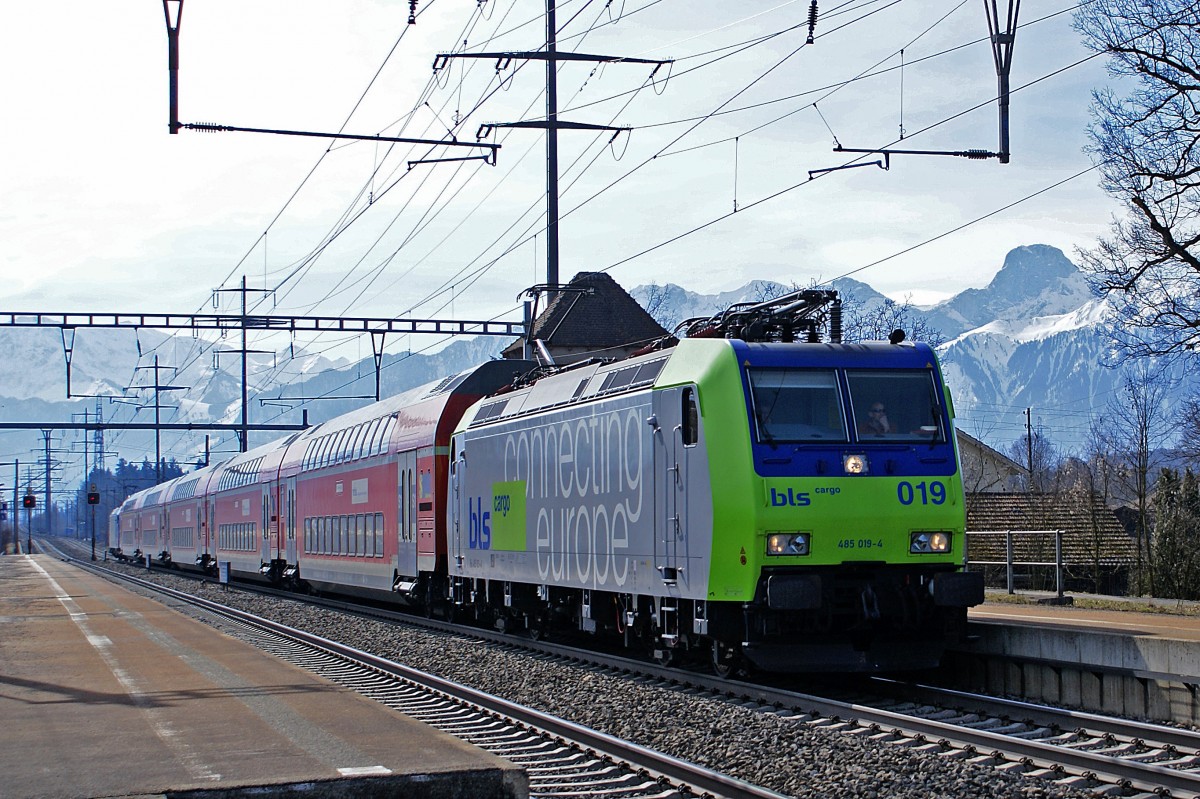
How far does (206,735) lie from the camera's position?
Result: 11.6 meters

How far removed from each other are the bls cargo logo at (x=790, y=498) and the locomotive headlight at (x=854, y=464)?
52 centimetres

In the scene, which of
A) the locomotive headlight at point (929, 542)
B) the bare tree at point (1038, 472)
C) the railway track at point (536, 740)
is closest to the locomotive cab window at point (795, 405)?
the locomotive headlight at point (929, 542)

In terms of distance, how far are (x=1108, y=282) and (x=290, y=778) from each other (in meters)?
23.0

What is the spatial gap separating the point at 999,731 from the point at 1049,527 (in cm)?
2437

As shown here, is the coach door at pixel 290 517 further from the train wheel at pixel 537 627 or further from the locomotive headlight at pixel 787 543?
the locomotive headlight at pixel 787 543

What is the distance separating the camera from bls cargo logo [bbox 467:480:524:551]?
1972 centimetres

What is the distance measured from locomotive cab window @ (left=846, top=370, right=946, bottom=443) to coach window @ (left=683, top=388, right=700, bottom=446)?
152 centimetres

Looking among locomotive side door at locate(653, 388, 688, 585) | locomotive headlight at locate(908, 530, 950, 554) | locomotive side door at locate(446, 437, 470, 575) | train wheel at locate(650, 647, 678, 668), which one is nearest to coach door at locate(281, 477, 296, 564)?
locomotive side door at locate(446, 437, 470, 575)

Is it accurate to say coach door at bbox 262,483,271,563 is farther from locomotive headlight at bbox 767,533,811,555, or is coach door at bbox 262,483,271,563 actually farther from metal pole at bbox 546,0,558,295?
locomotive headlight at bbox 767,533,811,555

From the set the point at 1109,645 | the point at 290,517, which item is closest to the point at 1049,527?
the point at 290,517

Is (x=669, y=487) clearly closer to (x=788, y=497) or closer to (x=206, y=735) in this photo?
(x=788, y=497)

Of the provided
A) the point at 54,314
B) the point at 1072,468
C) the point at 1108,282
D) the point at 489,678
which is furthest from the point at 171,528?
the point at 1072,468

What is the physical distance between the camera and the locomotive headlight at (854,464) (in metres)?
13.9

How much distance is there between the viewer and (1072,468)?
108 meters
